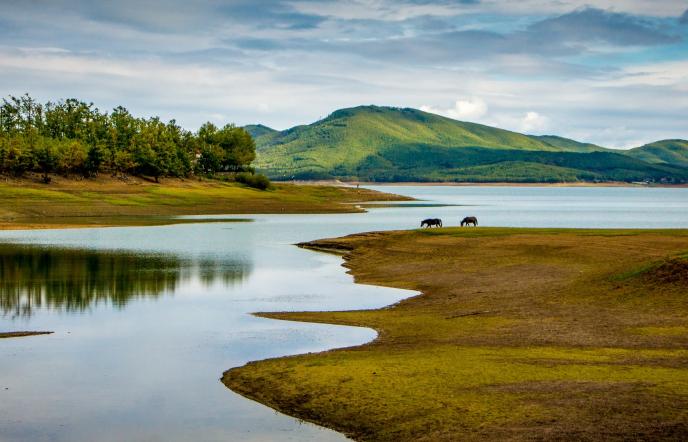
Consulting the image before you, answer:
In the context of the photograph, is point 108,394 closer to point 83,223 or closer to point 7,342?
point 7,342

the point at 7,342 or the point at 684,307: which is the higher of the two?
the point at 684,307

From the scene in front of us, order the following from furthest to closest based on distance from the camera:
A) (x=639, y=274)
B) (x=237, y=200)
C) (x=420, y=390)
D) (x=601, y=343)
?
(x=237, y=200) → (x=639, y=274) → (x=601, y=343) → (x=420, y=390)

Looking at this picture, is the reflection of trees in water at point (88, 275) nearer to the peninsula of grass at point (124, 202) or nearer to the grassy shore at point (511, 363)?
the grassy shore at point (511, 363)

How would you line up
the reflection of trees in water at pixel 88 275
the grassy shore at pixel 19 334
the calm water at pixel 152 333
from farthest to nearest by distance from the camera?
1. the reflection of trees in water at pixel 88 275
2. the grassy shore at pixel 19 334
3. the calm water at pixel 152 333

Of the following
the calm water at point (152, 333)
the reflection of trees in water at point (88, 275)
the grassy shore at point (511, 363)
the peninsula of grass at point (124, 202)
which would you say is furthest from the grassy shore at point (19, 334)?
the peninsula of grass at point (124, 202)

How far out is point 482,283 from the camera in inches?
1950

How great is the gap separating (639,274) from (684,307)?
276 inches

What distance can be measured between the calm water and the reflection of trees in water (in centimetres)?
9

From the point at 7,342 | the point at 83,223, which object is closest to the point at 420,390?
the point at 7,342

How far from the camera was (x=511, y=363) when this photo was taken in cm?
2670

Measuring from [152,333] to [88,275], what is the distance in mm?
23007

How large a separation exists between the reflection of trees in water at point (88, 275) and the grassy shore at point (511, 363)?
13.1 m

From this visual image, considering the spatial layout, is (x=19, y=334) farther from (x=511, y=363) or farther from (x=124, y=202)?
(x=124, y=202)

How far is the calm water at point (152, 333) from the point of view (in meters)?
23.3
